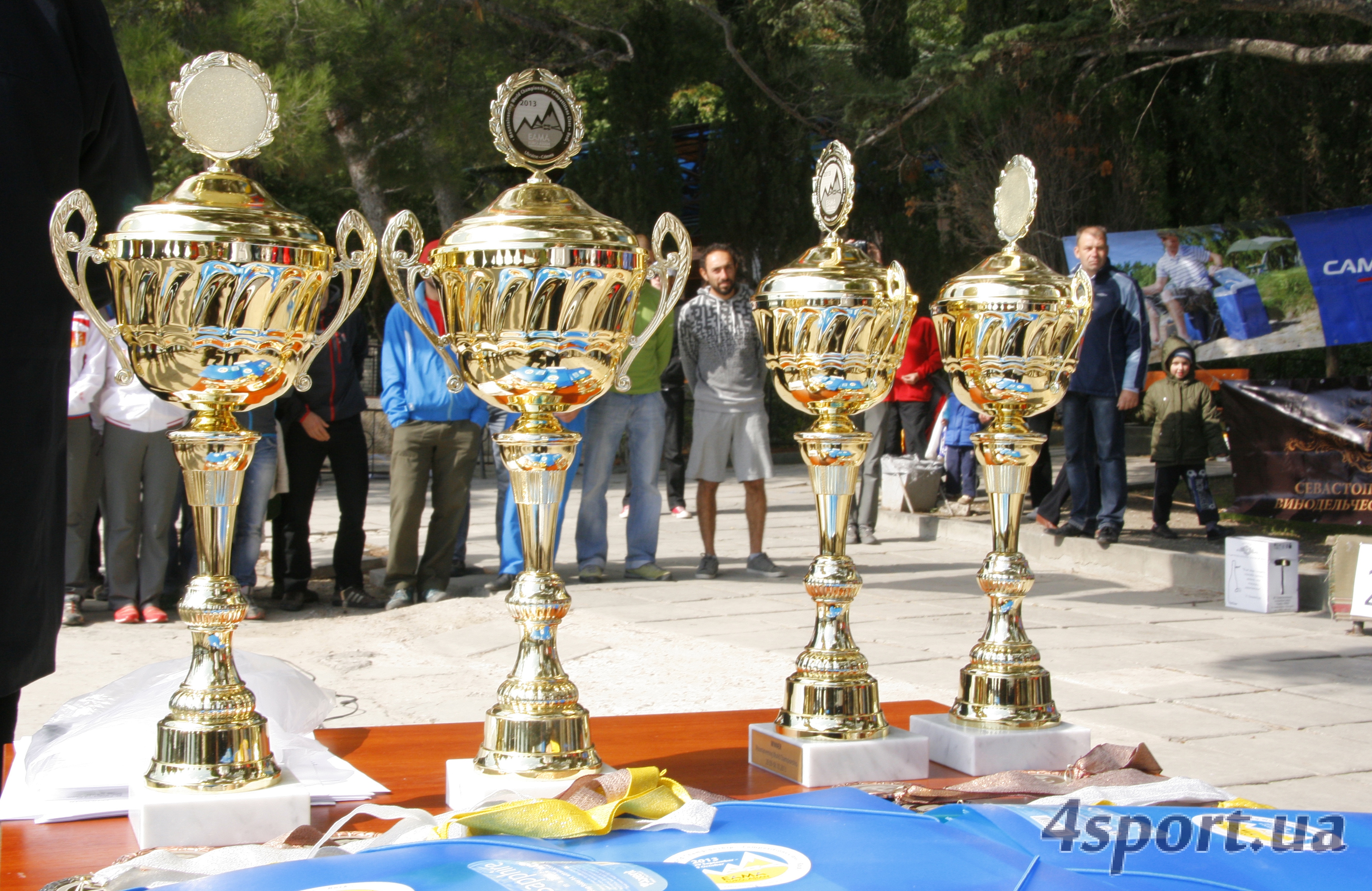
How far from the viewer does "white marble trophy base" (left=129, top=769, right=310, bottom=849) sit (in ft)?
5.07

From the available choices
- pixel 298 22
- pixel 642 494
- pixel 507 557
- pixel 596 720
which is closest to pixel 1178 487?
pixel 642 494

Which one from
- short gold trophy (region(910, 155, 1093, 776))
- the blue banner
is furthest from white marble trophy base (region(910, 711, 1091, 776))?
the blue banner

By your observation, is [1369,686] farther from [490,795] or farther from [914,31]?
[914,31]

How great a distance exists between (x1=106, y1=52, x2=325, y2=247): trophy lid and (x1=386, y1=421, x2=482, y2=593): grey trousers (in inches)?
168

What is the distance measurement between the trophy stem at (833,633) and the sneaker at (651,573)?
465cm

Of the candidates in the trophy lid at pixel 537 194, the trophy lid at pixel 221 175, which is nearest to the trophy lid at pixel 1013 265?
the trophy lid at pixel 537 194

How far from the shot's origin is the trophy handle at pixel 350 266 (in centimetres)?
173

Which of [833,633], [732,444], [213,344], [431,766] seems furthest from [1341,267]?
[213,344]

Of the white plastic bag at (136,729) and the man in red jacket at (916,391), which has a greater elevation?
the man in red jacket at (916,391)

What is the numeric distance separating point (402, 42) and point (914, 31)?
10120 millimetres

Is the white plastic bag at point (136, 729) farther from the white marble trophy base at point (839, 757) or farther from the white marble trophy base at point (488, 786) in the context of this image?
the white marble trophy base at point (839, 757)

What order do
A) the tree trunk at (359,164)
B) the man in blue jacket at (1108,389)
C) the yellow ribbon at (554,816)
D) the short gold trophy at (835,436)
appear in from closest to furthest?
the yellow ribbon at (554,816), the short gold trophy at (835,436), the man in blue jacket at (1108,389), the tree trunk at (359,164)

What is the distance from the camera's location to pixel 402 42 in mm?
9023

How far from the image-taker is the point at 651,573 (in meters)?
6.73
